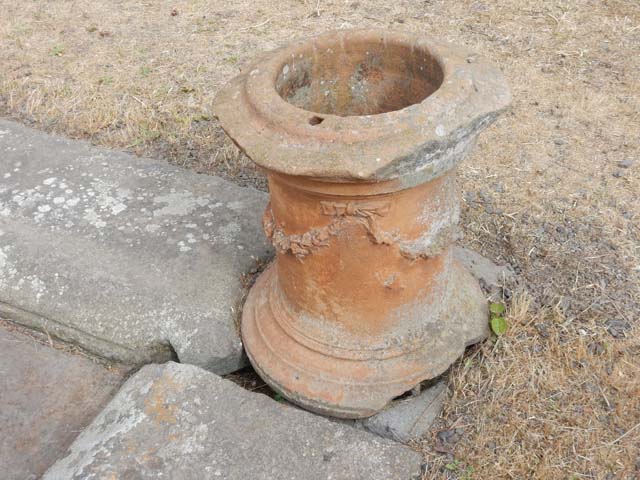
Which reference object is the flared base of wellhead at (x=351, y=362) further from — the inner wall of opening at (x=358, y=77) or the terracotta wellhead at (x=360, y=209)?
the inner wall of opening at (x=358, y=77)

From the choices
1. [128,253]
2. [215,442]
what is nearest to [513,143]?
[128,253]

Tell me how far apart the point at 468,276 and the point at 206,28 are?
349 cm

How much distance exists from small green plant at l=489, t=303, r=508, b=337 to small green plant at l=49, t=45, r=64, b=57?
155 inches

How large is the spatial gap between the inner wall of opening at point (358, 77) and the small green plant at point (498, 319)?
2.97ft

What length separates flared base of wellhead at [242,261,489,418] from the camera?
7.45ft

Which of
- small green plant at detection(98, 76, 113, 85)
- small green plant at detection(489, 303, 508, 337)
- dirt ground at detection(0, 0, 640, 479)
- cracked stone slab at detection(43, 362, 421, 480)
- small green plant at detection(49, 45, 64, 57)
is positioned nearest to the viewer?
cracked stone slab at detection(43, 362, 421, 480)

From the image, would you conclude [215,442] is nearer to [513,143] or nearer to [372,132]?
[372,132]

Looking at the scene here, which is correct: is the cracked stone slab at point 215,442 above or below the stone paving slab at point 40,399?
above

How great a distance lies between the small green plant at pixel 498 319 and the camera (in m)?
2.51

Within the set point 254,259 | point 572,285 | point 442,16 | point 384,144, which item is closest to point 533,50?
point 442,16

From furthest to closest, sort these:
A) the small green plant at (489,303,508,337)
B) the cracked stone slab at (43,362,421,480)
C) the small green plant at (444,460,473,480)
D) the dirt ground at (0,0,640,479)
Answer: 1. the small green plant at (489,303,508,337)
2. the dirt ground at (0,0,640,479)
3. the small green plant at (444,460,473,480)
4. the cracked stone slab at (43,362,421,480)

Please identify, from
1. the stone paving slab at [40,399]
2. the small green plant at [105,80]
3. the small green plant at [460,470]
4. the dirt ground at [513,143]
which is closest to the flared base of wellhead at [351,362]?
the dirt ground at [513,143]

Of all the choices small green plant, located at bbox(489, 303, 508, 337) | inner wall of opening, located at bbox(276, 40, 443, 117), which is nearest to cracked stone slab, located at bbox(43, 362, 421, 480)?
small green plant, located at bbox(489, 303, 508, 337)

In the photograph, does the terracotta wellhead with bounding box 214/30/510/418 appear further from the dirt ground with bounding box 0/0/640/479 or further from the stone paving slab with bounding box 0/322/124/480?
the stone paving slab with bounding box 0/322/124/480
